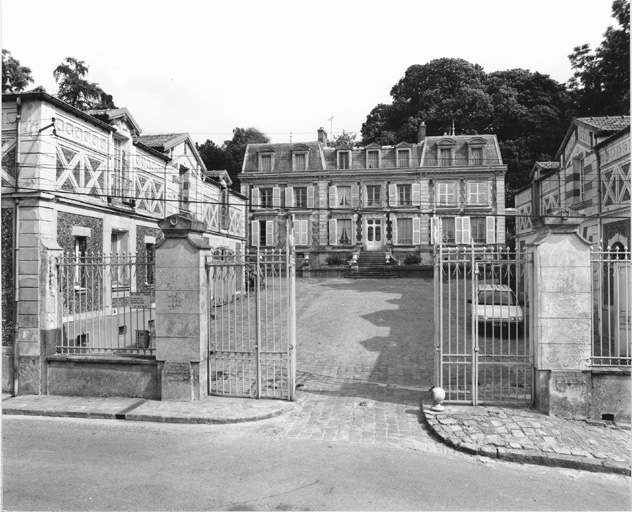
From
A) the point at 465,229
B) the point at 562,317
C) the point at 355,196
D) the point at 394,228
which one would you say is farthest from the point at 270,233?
the point at 562,317

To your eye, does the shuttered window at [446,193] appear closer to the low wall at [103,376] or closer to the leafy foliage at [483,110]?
the leafy foliage at [483,110]

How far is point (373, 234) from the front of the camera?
37688 millimetres

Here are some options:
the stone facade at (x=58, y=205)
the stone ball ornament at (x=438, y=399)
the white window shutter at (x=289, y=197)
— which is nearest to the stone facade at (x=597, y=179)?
the stone ball ornament at (x=438, y=399)

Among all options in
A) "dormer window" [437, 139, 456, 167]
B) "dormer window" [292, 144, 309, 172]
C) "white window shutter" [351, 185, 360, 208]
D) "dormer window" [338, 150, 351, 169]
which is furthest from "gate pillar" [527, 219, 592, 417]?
"dormer window" [292, 144, 309, 172]

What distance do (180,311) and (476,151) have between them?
110 feet

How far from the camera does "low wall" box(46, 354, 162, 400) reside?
778 centimetres

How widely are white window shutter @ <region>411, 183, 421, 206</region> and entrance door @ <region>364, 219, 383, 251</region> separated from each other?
3.16 m

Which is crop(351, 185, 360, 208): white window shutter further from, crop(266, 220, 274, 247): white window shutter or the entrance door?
crop(266, 220, 274, 247): white window shutter

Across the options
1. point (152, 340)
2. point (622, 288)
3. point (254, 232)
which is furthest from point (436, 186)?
point (152, 340)

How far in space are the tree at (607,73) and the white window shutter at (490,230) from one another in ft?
33.9

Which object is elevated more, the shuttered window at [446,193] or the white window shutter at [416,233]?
the shuttered window at [446,193]

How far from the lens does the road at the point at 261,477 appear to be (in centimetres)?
446

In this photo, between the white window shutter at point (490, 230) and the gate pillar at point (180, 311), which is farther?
the white window shutter at point (490, 230)

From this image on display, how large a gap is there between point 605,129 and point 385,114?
3919 centimetres
